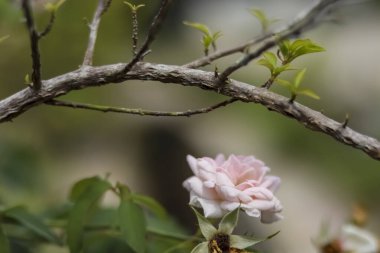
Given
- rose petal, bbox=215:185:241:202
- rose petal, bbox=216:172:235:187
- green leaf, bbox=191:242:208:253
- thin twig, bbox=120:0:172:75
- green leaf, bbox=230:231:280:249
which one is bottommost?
green leaf, bbox=191:242:208:253

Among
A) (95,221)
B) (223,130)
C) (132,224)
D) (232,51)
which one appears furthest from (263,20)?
(223,130)

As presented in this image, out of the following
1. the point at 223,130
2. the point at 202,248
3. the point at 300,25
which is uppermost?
the point at 223,130

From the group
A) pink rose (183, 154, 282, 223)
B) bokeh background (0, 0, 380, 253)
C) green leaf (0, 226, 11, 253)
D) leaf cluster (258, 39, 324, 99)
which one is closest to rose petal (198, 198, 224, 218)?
pink rose (183, 154, 282, 223)

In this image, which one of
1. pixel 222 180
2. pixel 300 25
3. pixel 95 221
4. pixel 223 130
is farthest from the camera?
pixel 223 130

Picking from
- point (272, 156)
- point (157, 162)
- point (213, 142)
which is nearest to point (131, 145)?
point (157, 162)

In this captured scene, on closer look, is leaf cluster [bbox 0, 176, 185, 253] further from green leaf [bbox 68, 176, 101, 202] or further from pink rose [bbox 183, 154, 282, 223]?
pink rose [bbox 183, 154, 282, 223]

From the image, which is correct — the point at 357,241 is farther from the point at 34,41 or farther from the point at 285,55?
the point at 34,41

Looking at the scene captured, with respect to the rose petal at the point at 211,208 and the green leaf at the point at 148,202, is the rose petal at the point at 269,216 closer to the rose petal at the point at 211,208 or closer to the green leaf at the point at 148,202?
the rose petal at the point at 211,208
